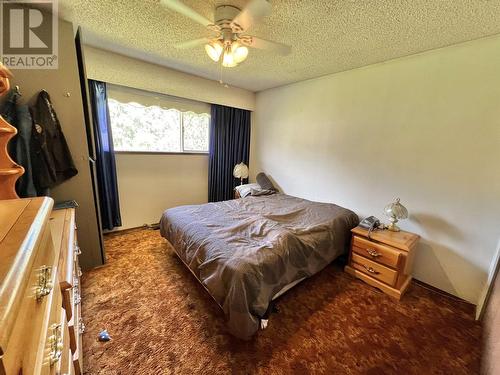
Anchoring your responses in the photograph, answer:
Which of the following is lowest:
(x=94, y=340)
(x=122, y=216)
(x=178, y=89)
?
(x=94, y=340)

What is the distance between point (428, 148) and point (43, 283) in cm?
292

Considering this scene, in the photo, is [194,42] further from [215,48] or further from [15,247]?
[15,247]

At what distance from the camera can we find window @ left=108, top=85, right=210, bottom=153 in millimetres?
2893

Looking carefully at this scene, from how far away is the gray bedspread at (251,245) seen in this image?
1413 millimetres

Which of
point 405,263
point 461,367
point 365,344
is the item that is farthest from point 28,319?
point 405,263

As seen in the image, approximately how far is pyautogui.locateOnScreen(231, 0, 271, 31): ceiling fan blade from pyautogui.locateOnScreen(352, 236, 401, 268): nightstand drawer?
7.05ft

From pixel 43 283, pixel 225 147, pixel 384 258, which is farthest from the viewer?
pixel 225 147

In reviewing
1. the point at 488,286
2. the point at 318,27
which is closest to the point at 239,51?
the point at 318,27

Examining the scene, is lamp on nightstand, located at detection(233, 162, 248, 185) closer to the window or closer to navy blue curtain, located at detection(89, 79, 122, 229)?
the window

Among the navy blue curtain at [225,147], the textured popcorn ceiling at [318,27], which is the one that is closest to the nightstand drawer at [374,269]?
the textured popcorn ceiling at [318,27]

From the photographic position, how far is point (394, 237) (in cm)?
207

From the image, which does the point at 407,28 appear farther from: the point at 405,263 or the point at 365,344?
the point at 365,344

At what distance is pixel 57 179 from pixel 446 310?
367 centimetres

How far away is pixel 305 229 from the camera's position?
2.07m
